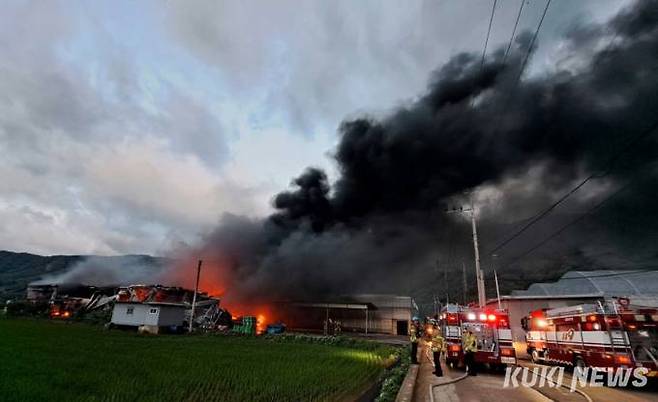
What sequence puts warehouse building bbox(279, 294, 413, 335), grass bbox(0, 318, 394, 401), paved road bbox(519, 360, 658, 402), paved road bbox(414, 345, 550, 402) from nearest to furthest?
grass bbox(0, 318, 394, 401), paved road bbox(414, 345, 550, 402), paved road bbox(519, 360, 658, 402), warehouse building bbox(279, 294, 413, 335)

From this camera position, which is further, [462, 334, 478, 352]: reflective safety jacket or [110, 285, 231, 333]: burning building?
[110, 285, 231, 333]: burning building

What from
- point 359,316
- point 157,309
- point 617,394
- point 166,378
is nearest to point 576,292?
point 359,316

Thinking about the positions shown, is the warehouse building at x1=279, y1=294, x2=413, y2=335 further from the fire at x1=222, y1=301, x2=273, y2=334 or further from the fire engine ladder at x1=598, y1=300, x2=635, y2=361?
the fire engine ladder at x1=598, y1=300, x2=635, y2=361

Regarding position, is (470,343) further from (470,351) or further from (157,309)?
(157,309)

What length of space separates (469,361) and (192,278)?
51993mm

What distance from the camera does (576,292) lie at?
33750 mm

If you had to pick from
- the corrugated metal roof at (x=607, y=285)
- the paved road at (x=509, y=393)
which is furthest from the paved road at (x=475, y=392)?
the corrugated metal roof at (x=607, y=285)

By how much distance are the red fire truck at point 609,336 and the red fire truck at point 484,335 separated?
9.19 ft

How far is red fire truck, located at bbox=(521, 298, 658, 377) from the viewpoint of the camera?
1127 centimetres

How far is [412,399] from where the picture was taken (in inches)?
329

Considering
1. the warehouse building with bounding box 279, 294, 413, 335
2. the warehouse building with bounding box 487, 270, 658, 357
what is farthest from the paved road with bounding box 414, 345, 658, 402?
the warehouse building with bounding box 279, 294, 413, 335

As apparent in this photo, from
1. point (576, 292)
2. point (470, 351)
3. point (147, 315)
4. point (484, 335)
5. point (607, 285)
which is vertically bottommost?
point (470, 351)

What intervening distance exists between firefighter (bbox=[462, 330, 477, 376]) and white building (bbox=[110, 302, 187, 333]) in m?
33.9

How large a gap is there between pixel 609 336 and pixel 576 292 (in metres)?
27.2
